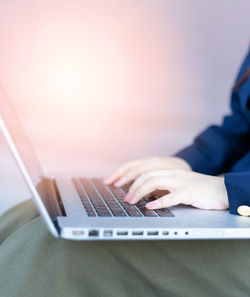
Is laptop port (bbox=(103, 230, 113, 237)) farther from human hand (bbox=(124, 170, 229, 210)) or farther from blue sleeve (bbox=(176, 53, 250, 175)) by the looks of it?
blue sleeve (bbox=(176, 53, 250, 175))

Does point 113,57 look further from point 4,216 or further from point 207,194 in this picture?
point 207,194

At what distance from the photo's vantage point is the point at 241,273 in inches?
28.0

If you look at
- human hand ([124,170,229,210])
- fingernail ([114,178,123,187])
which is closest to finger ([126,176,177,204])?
human hand ([124,170,229,210])

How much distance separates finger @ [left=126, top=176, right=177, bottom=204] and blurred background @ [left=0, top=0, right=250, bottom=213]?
0.86m

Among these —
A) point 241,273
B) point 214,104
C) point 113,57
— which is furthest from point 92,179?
point 214,104

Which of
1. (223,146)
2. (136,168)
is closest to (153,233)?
(136,168)

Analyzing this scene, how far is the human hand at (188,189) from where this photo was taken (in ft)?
2.53

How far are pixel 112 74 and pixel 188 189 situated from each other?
3.05 feet

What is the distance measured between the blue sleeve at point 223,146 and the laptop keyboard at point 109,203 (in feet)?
1.02

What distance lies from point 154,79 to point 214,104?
27cm

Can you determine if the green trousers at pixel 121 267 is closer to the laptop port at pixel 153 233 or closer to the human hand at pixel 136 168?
the laptop port at pixel 153 233

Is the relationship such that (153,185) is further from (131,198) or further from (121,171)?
(121,171)

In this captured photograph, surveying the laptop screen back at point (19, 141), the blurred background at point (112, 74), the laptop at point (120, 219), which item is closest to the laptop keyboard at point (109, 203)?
the laptop at point (120, 219)

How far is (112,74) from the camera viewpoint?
161 cm
